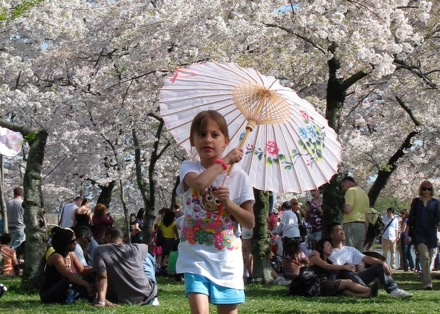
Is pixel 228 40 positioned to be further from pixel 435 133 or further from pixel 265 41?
pixel 435 133

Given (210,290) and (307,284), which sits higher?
(307,284)

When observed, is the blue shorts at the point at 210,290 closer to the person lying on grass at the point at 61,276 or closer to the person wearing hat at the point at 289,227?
the person lying on grass at the point at 61,276

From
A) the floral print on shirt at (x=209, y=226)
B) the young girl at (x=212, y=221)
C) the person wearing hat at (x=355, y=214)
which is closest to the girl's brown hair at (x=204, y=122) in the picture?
the young girl at (x=212, y=221)

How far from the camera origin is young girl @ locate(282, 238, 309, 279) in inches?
645

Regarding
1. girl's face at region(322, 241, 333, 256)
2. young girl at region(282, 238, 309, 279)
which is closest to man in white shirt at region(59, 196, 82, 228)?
young girl at region(282, 238, 309, 279)

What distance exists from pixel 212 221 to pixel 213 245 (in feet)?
0.48

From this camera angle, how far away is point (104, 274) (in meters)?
11.1

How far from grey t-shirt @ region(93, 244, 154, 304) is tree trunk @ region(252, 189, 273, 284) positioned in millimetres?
4857

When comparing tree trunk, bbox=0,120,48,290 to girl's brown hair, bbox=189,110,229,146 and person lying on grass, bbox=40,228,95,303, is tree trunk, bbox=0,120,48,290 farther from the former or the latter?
girl's brown hair, bbox=189,110,229,146

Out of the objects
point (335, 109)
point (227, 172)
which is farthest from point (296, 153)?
point (335, 109)

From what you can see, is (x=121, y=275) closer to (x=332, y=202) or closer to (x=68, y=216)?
(x=332, y=202)

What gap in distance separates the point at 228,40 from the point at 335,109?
7.98 ft

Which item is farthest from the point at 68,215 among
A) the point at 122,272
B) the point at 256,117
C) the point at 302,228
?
the point at 256,117

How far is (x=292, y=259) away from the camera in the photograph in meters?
16.5
